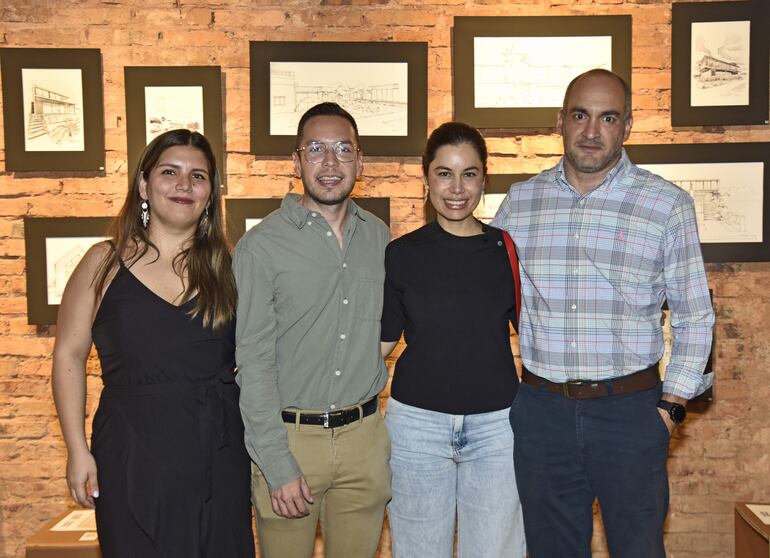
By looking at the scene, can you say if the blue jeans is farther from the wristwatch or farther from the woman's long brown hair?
the woman's long brown hair

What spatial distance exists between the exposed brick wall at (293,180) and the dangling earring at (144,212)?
1.20m

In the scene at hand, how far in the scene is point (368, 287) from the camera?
96.0 inches

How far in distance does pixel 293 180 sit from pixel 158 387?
1600mm

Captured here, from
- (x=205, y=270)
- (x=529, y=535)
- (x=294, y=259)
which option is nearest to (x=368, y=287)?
(x=294, y=259)

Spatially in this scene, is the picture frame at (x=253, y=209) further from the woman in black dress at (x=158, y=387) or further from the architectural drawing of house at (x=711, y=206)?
the architectural drawing of house at (x=711, y=206)

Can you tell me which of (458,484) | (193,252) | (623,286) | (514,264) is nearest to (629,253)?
(623,286)

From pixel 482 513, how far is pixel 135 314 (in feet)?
4.17

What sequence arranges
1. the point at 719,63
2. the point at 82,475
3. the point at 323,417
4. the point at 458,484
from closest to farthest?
the point at 82,475
the point at 323,417
the point at 458,484
the point at 719,63

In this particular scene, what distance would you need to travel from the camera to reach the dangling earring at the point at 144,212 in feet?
7.70

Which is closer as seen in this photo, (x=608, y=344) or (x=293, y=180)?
(x=608, y=344)

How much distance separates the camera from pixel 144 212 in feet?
7.70

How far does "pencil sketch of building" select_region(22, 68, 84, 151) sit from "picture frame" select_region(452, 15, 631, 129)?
5.94 feet

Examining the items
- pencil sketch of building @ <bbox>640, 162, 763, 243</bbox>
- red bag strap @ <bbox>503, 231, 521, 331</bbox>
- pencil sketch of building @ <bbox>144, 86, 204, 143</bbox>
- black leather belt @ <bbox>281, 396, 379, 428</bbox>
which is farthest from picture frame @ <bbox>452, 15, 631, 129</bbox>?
black leather belt @ <bbox>281, 396, 379, 428</bbox>

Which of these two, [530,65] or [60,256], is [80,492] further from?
[530,65]
